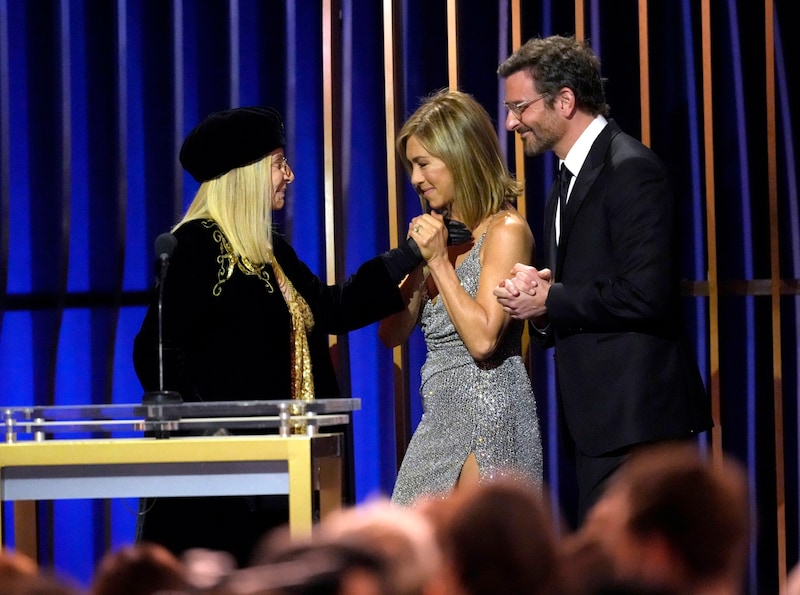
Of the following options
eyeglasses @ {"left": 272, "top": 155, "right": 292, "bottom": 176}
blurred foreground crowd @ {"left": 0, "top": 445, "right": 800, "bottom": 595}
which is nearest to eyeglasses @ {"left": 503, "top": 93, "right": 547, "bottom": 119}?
eyeglasses @ {"left": 272, "top": 155, "right": 292, "bottom": 176}

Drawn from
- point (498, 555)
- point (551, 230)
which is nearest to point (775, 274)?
point (551, 230)

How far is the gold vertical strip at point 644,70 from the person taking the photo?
10.8ft

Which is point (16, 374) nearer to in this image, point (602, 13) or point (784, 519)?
point (602, 13)

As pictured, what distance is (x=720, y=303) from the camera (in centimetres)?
349

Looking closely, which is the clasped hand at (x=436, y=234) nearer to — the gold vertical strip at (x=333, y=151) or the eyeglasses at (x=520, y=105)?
the eyeglasses at (x=520, y=105)

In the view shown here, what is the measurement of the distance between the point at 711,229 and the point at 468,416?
116cm

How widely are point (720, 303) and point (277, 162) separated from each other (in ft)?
5.12

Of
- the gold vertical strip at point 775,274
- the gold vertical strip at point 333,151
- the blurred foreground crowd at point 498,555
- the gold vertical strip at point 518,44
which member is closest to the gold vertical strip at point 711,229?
the gold vertical strip at point 775,274

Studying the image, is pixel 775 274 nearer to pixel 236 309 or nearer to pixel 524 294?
pixel 524 294

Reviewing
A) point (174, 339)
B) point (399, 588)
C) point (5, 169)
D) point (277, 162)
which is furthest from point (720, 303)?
point (399, 588)

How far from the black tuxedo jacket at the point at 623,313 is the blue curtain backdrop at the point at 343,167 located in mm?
923

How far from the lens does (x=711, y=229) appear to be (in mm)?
3299

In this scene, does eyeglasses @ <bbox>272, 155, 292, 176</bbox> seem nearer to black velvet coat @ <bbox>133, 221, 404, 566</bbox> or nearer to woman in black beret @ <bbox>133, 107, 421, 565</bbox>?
woman in black beret @ <bbox>133, 107, 421, 565</bbox>

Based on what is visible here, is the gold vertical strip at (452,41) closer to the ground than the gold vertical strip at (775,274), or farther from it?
farther from it
